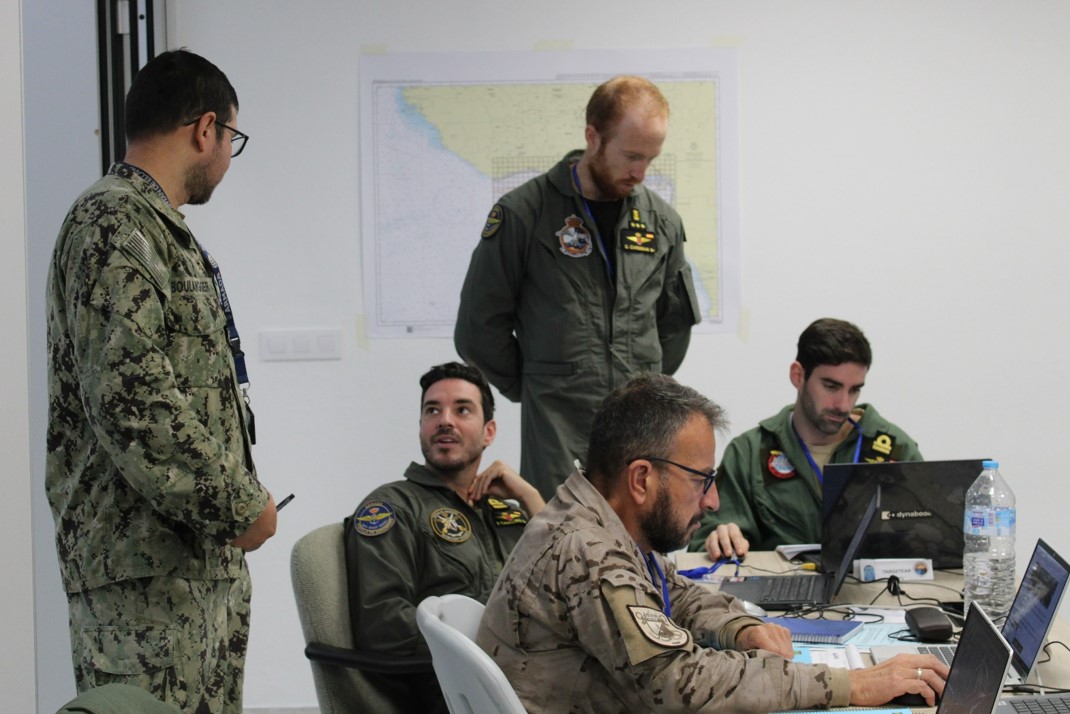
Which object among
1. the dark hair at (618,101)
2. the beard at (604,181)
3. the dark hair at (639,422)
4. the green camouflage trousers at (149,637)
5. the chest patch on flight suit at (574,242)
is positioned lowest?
the green camouflage trousers at (149,637)

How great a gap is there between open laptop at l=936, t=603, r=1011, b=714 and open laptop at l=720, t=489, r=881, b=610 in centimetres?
70

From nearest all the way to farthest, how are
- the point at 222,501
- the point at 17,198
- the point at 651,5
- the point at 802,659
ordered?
the point at 222,501 < the point at 802,659 < the point at 17,198 < the point at 651,5

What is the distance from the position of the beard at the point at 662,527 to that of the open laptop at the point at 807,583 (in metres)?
0.59

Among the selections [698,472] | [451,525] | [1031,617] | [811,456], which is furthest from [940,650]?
[451,525]

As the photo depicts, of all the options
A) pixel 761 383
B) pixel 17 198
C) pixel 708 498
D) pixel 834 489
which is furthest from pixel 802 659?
pixel 761 383

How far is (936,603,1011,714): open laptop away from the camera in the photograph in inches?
57.7

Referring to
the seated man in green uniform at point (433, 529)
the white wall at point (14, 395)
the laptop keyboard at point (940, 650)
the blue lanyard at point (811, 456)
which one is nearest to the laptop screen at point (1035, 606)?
the laptop keyboard at point (940, 650)

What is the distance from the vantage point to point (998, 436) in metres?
4.15

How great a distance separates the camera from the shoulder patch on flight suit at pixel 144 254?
6.15 ft

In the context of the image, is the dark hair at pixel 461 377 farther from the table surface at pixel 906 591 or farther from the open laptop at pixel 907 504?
the open laptop at pixel 907 504

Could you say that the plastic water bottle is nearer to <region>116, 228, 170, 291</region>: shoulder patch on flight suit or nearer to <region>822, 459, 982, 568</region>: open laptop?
<region>822, 459, 982, 568</region>: open laptop

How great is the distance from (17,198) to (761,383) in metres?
2.59

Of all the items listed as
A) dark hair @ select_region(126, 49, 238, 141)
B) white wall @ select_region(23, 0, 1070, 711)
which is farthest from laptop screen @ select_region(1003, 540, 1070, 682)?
white wall @ select_region(23, 0, 1070, 711)

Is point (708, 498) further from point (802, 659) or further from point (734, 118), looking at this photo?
point (734, 118)
